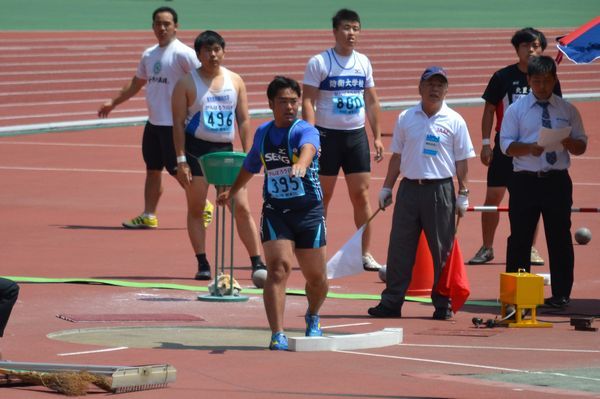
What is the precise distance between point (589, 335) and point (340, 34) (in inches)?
166

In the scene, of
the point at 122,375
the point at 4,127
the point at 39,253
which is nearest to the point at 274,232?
the point at 122,375

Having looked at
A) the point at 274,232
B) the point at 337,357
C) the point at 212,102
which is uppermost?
the point at 212,102

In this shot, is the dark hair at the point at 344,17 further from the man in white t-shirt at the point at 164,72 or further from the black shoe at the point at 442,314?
the black shoe at the point at 442,314

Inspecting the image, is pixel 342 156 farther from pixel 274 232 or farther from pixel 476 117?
pixel 476 117

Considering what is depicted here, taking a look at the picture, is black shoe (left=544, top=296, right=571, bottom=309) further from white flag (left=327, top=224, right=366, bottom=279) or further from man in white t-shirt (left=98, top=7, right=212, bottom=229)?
man in white t-shirt (left=98, top=7, right=212, bottom=229)

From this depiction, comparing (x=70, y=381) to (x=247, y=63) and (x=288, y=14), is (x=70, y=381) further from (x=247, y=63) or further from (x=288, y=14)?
(x=288, y=14)

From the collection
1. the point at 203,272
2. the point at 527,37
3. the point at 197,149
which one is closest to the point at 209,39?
the point at 197,149

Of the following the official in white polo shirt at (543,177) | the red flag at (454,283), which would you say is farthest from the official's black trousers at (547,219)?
the red flag at (454,283)

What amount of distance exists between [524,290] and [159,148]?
6372mm

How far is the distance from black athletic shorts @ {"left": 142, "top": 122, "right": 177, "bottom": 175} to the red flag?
199 inches

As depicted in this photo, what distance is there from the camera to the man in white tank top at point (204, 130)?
43.2ft

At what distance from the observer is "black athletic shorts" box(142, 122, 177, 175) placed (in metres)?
16.0

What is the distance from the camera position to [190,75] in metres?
13.4

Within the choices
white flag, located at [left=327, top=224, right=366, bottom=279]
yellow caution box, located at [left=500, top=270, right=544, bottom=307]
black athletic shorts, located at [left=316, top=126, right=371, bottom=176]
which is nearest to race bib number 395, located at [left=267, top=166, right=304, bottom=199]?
white flag, located at [left=327, top=224, right=366, bottom=279]
